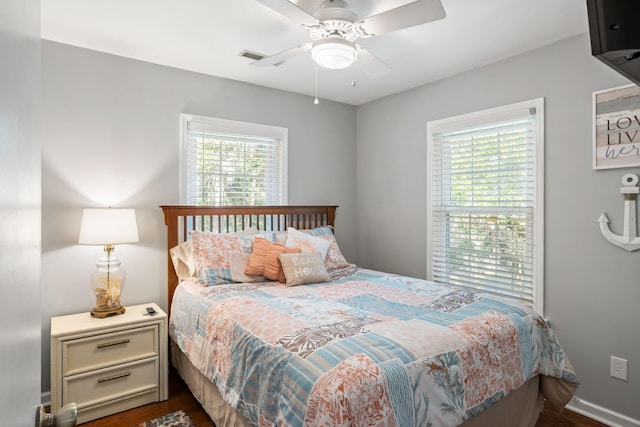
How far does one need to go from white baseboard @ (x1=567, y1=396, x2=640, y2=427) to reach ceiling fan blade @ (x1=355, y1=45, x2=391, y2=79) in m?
2.75

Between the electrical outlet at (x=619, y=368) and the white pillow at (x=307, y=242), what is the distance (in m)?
2.23

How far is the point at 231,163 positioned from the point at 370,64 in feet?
5.68

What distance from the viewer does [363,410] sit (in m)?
1.37

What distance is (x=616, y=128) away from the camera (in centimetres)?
247

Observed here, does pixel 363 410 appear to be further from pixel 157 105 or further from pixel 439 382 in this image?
pixel 157 105

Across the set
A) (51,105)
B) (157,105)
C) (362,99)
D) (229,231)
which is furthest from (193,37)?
(362,99)

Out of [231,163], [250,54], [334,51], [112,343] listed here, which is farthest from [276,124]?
[112,343]

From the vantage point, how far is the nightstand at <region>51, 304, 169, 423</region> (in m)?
2.38

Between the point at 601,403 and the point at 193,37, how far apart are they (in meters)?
3.89

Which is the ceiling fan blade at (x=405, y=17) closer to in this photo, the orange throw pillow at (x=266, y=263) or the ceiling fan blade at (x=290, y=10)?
the ceiling fan blade at (x=290, y=10)

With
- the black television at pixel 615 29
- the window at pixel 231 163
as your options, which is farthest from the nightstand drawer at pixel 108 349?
the black television at pixel 615 29

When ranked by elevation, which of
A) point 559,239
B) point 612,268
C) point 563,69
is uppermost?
point 563,69

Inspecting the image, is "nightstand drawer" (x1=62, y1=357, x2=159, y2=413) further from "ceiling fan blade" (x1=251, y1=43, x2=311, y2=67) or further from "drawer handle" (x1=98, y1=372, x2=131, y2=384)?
"ceiling fan blade" (x1=251, y1=43, x2=311, y2=67)

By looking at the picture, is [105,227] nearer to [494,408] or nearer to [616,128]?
[494,408]
